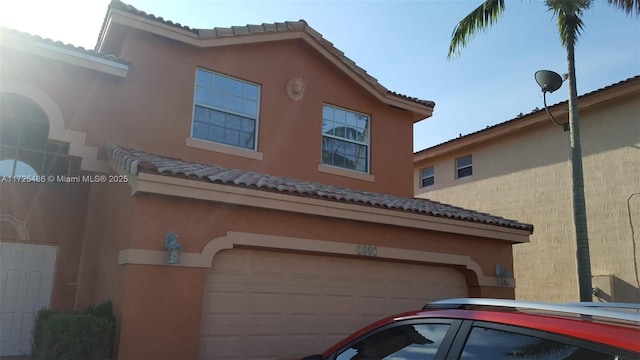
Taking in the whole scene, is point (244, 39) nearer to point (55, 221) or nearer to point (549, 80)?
point (55, 221)

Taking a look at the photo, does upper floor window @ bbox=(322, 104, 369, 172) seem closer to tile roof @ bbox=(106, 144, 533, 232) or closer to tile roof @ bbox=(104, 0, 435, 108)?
tile roof @ bbox=(104, 0, 435, 108)

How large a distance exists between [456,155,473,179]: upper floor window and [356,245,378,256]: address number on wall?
9339 mm

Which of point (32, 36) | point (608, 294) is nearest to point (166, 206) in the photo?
point (32, 36)

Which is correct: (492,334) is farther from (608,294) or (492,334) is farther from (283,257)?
(608,294)

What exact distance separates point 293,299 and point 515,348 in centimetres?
623

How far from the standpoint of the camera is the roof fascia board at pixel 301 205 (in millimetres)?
7238

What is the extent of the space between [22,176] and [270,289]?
481 cm

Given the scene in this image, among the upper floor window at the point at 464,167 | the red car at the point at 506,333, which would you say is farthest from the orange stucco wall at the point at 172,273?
the upper floor window at the point at 464,167

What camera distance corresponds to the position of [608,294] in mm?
13180

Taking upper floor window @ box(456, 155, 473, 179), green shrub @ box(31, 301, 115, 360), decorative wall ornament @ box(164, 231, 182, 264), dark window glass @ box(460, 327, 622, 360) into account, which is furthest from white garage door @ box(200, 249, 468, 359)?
upper floor window @ box(456, 155, 473, 179)

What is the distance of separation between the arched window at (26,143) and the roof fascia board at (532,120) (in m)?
12.5

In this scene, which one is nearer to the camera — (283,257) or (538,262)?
(283,257)

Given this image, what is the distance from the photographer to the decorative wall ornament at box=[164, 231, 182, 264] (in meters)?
7.26

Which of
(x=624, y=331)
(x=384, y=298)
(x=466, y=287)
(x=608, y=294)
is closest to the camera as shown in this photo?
(x=624, y=331)
